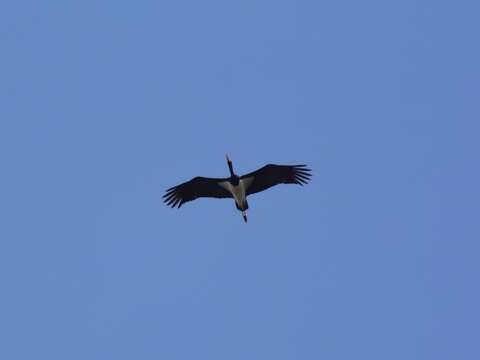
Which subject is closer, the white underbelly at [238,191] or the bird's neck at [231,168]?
the white underbelly at [238,191]

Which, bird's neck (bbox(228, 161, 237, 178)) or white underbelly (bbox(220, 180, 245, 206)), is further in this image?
bird's neck (bbox(228, 161, 237, 178))

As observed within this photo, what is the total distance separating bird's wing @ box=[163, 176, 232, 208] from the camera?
50.8m

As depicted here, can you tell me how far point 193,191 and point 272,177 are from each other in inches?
118

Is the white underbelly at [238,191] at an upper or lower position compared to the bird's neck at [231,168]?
lower

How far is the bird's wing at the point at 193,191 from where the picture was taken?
5081 centimetres

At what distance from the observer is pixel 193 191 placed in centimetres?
5112

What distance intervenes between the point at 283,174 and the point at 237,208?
2.11 metres

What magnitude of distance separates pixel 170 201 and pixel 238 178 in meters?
2.79

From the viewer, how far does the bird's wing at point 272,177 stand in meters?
50.4

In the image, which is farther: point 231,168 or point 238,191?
point 231,168

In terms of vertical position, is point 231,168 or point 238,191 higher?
point 231,168

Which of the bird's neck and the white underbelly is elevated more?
the bird's neck

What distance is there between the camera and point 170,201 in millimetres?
51156

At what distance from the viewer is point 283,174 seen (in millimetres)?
50812
